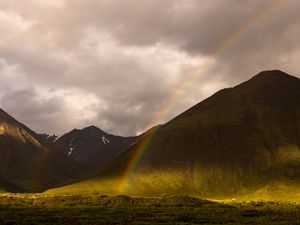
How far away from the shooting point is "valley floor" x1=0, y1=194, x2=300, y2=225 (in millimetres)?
63250

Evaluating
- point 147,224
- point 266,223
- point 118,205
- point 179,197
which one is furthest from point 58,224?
point 179,197

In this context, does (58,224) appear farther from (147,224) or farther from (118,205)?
(118,205)

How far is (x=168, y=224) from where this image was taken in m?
54.0

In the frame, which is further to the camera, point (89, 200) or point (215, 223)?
point (89, 200)

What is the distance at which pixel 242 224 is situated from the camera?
55719 mm

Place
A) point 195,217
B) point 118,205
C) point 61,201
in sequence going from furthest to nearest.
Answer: point 61,201, point 118,205, point 195,217

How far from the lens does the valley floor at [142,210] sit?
63.2m

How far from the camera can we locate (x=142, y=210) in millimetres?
77188

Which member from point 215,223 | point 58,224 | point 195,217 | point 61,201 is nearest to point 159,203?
point 61,201

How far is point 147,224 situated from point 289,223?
17.5 meters

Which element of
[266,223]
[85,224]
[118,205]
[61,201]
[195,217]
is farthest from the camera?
[61,201]

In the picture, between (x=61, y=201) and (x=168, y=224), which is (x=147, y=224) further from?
(x=61, y=201)

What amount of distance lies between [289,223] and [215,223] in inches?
360

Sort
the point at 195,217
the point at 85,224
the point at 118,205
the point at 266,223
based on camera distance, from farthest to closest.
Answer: the point at 118,205 → the point at 195,217 → the point at 266,223 → the point at 85,224
